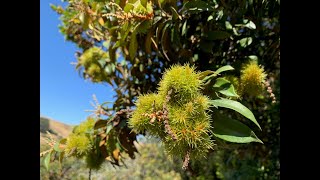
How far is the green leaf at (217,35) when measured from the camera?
3.93 ft

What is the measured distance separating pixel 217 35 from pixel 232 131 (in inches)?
15.8

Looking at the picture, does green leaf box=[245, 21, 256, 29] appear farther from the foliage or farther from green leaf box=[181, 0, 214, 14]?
green leaf box=[181, 0, 214, 14]

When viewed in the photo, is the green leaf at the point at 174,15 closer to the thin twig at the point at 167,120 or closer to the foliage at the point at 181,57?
the foliage at the point at 181,57

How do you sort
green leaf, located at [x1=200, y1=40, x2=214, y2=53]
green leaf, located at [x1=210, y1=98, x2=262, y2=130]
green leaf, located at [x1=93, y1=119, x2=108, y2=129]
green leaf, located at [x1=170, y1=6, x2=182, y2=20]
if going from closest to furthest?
green leaf, located at [x1=210, y1=98, x2=262, y2=130] → green leaf, located at [x1=170, y1=6, x2=182, y2=20] → green leaf, located at [x1=200, y1=40, x2=214, y2=53] → green leaf, located at [x1=93, y1=119, x2=108, y2=129]

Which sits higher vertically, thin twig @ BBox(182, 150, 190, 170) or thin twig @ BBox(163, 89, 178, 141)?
thin twig @ BBox(163, 89, 178, 141)

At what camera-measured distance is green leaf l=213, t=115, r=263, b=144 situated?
2.96ft

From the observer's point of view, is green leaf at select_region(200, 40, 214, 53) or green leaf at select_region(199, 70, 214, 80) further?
green leaf at select_region(200, 40, 214, 53)

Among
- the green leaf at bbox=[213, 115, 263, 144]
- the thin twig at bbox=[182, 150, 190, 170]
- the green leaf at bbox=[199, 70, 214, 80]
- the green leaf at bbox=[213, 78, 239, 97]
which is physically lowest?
the thin twig at bbox=[182, 150, 190, 170]

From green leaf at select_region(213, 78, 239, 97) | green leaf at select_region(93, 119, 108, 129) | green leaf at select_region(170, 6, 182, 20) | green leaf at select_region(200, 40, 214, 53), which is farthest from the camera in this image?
green leaf at select_region(93, 119, 108, 129)

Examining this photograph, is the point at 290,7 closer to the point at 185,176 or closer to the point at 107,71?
the point at 107,71

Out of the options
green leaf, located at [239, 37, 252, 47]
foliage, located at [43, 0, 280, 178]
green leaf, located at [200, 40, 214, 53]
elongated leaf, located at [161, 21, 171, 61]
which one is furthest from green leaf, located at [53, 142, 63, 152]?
green leaf, located at [239, 37, 252, 47]

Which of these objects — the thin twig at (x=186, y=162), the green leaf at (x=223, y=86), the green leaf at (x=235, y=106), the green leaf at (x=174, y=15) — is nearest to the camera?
the thin twig at (x=186, y=162)

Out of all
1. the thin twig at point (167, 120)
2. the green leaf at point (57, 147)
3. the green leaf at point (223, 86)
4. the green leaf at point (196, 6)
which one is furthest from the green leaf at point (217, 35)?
the green leaf at point (57, 147)
